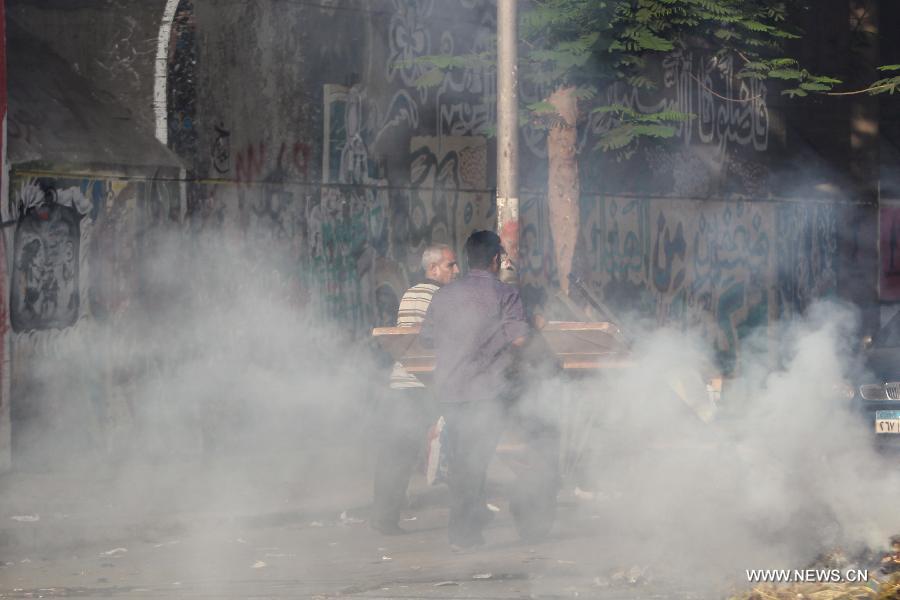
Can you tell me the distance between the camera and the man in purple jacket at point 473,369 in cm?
771

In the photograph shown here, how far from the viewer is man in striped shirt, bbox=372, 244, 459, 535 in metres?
8.35

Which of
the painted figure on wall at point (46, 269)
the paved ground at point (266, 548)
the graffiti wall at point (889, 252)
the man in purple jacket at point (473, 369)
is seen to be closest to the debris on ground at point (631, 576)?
the paved ground at point (266, 548)

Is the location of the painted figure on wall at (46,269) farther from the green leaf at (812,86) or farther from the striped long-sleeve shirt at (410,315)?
the green leaf at (812,86)

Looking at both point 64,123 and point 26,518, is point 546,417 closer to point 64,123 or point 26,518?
point 26,518

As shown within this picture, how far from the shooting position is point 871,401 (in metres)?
9.55

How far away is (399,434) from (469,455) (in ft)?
2.34

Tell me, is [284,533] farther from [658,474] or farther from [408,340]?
[658,474]

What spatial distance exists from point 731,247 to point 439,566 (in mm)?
11746

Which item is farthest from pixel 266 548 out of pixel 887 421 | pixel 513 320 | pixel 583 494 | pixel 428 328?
pixel 887 421

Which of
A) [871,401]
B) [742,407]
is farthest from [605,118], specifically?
[742,407]

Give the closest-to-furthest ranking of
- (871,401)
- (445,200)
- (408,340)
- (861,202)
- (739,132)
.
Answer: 1. (408,340)
2. (871,401)
3. (445,200)
4. (739,132)
5. (861,202)

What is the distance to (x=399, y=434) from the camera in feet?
27.4

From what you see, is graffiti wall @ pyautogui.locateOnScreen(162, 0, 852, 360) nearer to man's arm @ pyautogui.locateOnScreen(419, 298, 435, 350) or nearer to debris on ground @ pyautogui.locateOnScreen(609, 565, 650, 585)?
man's arm @ pyautogui.locateOnScreen(419, 298, 435, 350)

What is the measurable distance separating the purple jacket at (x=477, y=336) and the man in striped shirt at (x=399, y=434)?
58cm
